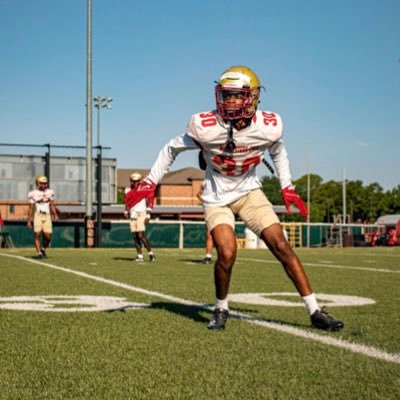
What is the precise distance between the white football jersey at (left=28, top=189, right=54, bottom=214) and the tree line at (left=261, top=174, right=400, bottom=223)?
9692 cm

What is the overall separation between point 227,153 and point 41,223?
11.3 m

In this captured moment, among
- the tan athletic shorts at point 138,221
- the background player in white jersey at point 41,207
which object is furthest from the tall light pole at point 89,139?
the tan athletic shorts at point 138,221

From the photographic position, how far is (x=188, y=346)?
4598 mm

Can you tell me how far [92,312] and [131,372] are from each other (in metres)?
2.51

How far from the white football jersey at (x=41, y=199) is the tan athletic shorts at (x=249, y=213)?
1087 centimetres

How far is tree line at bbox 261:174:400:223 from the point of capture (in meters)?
123

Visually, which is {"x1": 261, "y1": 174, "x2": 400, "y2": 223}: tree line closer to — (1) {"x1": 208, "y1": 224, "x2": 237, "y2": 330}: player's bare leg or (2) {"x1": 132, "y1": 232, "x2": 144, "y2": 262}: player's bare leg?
(2) {"x1": 132, "y1": 232, "x2": 144, "y2": 262}: player's bare leg

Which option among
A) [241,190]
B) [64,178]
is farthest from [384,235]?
[241,190]

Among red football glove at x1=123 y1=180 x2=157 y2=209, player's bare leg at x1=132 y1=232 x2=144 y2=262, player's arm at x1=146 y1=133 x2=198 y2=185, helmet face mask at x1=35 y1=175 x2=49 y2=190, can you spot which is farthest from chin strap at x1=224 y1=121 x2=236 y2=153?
helmet face mask at x1=35 y1=175 x2=49 y2=190

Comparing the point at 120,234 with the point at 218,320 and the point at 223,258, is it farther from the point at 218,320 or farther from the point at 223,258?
the point at 218,320

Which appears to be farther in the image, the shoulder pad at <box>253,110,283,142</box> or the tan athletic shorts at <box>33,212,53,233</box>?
the tan athletic shorts at <box>33,212,53,233</box>

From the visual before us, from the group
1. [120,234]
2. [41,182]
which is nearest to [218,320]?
[41,182]

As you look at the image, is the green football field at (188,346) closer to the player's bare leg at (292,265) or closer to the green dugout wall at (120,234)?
the player's bare leg at (292,265)

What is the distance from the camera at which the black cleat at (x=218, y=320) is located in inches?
211
